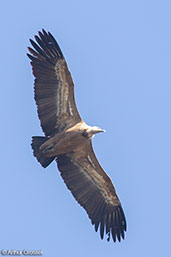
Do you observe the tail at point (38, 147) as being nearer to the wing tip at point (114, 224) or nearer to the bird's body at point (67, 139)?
the bird's body at point (67, 139)

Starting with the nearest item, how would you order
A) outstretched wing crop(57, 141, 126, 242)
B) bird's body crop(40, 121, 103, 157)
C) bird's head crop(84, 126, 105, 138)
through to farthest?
1. bird's head crop(84, 126, 105, 138)
2. bird's body crop(40, 121, 103, 157)
3. outstretched wing crop(57, 141, 126, 242)

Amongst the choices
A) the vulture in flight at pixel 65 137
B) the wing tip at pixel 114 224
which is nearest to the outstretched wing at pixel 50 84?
the vulture in flight at pixel 65 137

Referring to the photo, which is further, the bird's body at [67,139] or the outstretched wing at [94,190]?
the outstretched wing at [94,190]

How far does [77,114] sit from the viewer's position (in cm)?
1881

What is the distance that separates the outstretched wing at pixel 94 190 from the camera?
1931cm

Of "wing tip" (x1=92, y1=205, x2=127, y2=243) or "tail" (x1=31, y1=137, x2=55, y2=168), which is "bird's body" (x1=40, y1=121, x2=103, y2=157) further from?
"wing tip" (x1=92, y1=205, x2=127, y2=243)

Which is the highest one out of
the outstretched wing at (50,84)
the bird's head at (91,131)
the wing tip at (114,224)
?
the outstretched wing at (50,84)

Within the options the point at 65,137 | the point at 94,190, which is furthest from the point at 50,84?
the point at 94,190

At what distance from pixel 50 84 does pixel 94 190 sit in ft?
11.4

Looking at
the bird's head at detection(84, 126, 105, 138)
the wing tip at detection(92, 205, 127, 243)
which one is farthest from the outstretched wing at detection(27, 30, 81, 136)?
the wing tip at detection(92, 205, 127, 243)

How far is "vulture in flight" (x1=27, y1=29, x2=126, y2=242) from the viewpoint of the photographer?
60.7 feet

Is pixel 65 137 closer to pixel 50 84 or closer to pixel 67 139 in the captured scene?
pixel 67 139

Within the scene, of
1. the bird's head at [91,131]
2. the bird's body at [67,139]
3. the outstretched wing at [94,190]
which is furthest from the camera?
the outstretched wing at [94,190]

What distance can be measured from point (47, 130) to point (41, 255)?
3489 millimetres
